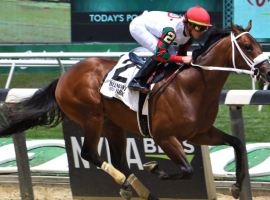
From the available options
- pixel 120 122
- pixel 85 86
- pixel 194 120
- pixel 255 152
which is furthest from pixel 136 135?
pixel 255 152

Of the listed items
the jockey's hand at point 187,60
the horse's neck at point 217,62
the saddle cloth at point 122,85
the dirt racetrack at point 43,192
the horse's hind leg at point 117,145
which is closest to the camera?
the horse's neck at point 217,62

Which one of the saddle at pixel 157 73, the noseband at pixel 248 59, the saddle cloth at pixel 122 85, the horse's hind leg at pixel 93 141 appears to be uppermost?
the noseband at pixel 248 59

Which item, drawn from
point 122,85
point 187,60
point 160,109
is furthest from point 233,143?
point 122,85

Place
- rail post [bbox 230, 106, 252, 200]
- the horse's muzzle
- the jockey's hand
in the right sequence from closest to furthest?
1. the horse's muzzle
2. the jockey's hand
3. rail post [bbox 230, 106, 252, 200]

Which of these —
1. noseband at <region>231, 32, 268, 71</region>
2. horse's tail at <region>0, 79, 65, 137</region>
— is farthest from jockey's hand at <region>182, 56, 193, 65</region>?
horse's tail at <region>0, 79, 65, 137</region>

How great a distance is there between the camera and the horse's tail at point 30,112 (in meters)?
3.72

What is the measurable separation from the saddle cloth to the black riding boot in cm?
8

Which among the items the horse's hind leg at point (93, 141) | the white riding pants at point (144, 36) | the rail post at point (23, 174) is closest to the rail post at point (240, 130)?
the white riding pants at point (144, 36)

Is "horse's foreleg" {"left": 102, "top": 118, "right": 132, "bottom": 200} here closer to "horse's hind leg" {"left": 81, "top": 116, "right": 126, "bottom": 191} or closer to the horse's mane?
"horse's hind leg" {"left": 81, "top": 116, "right": 126, "bottom": 191}

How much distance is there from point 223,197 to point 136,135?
1.01 metres

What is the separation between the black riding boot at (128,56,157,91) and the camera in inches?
124

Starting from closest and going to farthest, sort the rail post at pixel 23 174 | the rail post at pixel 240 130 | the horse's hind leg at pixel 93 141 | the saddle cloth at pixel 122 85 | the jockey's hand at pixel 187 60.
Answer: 1. the jockey's hand at pixel 187 60
2. the saddle cloth at pixel 122 85
3. the rail post at pixel 240 130
4. the horse's hind leg at pixel 93 141
5. the rail post at pixel 23 174

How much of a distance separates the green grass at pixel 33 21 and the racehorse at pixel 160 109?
10.5 metres

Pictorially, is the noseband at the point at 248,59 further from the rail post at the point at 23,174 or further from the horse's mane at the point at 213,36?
the rail post at the point at 23,174
